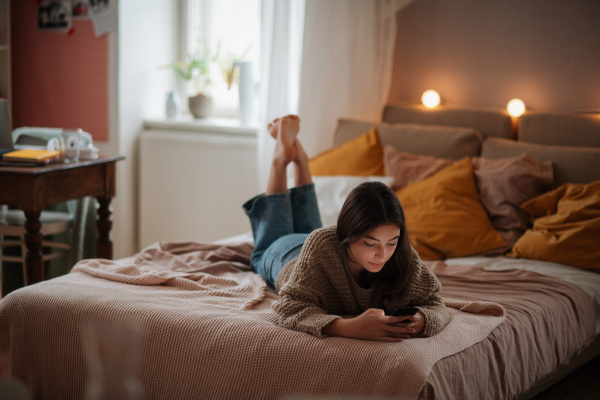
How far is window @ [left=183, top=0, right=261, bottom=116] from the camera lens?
14.0ft

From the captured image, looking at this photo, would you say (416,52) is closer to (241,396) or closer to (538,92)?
(538,92)

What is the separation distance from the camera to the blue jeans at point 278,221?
7.79ft

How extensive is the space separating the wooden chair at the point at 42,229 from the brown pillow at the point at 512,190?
74.1 inches

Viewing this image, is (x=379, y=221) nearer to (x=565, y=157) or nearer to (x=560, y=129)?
(x=565, y=157)

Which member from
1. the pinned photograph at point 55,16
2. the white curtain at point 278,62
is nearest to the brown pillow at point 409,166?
the white curtain at point 278,62

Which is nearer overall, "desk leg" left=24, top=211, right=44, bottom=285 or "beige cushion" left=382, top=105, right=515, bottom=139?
"desk leg" left=24, top=211, right=44, bottom=285

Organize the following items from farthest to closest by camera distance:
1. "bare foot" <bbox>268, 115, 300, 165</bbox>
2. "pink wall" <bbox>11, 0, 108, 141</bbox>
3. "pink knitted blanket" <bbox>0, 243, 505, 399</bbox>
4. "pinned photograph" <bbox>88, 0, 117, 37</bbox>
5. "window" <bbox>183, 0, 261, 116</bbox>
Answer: "window" <bbox>183, 0, 261, 116</bbox> → "pink wall" <bbox>11, 0, 108, 141</bbox> → "pinned photograph" <bbox>88, 0, 117, 37</bbox> → "bare foot" <bbox>268, 115, 300, 165</bbox> → "pink knitted blanket" <bbox>0, 243, 505, 399</bbox>

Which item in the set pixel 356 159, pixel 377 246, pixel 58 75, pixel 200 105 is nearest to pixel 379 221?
pixel 377 246

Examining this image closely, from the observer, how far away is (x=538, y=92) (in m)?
3.33

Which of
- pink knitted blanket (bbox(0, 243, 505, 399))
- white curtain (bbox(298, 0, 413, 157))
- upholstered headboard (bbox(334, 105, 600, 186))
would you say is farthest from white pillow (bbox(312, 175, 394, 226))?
pink knitted blanket (bbox(0, 243, 505, 399))

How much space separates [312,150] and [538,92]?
1.14 m

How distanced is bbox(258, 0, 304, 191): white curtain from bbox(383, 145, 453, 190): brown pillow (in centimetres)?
68

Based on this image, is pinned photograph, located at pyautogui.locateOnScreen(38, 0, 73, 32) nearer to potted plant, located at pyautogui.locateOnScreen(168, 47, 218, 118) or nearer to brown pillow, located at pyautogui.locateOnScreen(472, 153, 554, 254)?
potted plant, located at pyautogui.locateOnScreen(168, 47, 218, 118)

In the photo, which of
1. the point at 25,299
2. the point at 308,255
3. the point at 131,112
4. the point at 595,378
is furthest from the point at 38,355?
the point at 131,112
